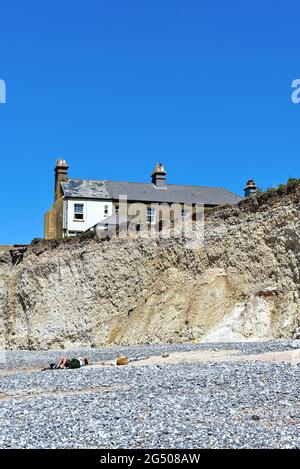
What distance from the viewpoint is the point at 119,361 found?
20.5m

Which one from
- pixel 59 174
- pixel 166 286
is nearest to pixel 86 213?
pixel 59 174

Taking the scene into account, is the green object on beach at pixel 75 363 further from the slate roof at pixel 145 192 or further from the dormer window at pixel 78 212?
the dormer window at pixel 78 212

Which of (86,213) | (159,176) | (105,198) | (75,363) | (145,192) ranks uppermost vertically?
(159,176)

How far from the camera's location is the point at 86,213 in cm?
5172

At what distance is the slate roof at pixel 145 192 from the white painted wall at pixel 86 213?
41cm

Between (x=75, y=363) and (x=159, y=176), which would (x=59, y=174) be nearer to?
(x=159, y=176)

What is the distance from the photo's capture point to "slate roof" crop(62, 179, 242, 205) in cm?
5200

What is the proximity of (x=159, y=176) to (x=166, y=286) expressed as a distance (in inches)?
814

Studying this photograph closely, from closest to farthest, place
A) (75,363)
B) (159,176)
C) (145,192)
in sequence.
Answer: (75,363) → (145,192) → (159,176)

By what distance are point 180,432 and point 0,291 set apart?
38.2 m

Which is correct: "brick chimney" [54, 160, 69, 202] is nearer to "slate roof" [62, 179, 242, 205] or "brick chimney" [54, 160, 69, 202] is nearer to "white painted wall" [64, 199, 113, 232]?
"slate roof" [62, 179, 242, 205]
